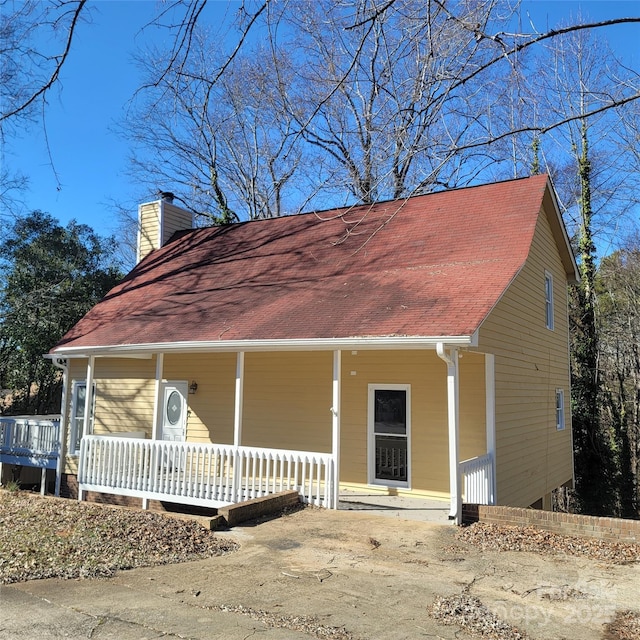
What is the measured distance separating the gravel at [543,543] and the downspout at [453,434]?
39 centimetres

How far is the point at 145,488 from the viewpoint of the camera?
445 inches

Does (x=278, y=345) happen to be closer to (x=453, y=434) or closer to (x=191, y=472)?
(x=191, y=472)

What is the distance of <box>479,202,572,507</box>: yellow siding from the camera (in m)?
10.4

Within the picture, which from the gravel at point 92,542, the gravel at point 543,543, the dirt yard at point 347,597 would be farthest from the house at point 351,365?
the gravel at point 92,542

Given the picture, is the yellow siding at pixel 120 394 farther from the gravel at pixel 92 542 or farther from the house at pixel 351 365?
the gravel at pixel 92 542

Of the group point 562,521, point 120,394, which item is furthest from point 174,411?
point 562,521

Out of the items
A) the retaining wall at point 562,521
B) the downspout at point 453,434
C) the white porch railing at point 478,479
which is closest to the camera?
the retaining wall at point 562,521

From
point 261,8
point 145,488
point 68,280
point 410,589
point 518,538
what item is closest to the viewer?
point 261,8

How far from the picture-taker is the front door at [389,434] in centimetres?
1102

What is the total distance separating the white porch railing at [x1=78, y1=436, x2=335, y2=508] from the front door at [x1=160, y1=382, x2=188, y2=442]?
1.45 m

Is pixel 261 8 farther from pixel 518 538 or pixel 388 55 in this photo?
pixel 518 538

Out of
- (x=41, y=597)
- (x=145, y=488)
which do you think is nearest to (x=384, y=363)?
(x=145, y=488)

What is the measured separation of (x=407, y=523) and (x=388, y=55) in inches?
253

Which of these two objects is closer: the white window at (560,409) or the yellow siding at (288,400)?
the yellow siding at (288,400)
